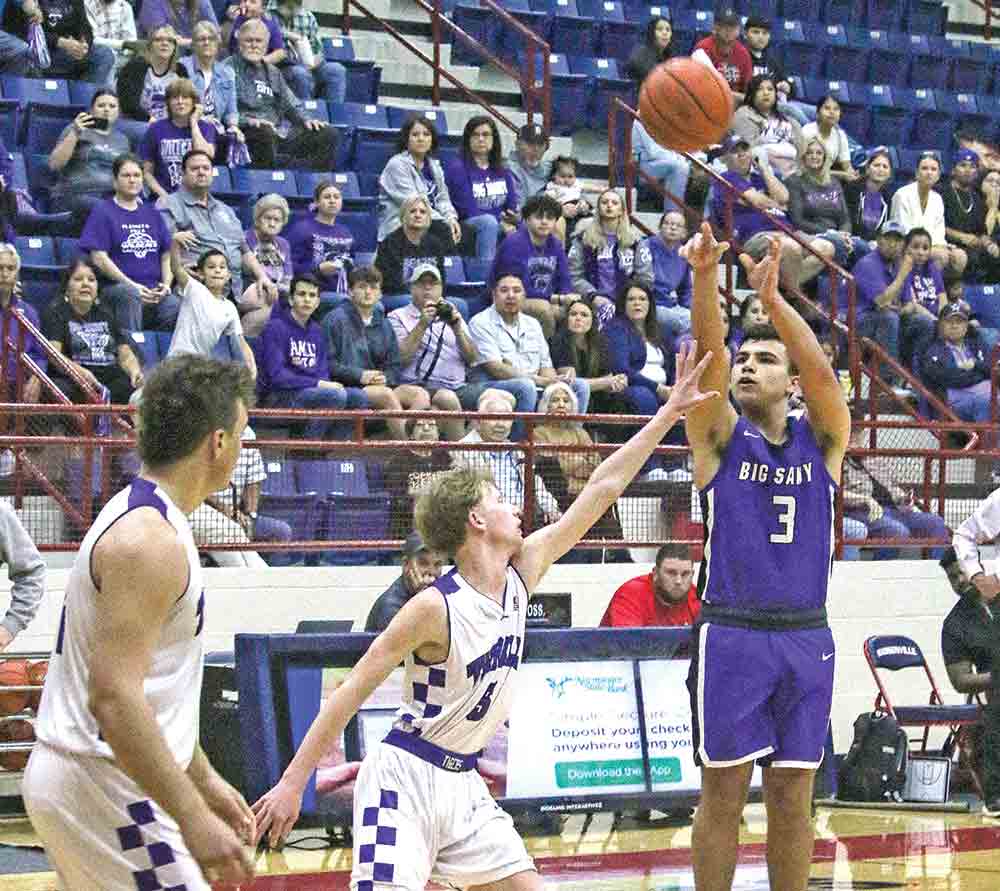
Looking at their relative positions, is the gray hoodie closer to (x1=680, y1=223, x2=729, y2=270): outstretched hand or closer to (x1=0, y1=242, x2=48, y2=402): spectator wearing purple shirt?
(x1=0, y1=242, x2=48, y2=402): spectator wearing purple shirt

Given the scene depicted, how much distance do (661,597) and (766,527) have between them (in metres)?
4.59

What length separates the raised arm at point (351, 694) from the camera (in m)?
5.15

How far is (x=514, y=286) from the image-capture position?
1336 centimetres

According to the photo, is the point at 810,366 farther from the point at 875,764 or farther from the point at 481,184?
the point at 481,184

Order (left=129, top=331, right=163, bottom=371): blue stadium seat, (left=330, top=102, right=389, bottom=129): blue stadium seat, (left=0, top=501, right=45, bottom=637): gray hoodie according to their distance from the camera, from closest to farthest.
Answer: (left=0, top=501, right=45, bottom=637): gray hoodie → (left=129, top=331, right=163, bottom=371): blue stadium seat → (left=330, top=102, right=389, bottom=129): blue stadium seat

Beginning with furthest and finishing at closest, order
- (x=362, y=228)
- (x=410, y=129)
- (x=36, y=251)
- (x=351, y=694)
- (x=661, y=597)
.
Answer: (x=410, y=129)
(x=362, y=228)
(x=36, y=251)
(x=661, y=597)
(x=351, y=694)

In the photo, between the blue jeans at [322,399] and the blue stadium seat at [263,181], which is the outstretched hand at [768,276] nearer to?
the blue jeans at [322,399]

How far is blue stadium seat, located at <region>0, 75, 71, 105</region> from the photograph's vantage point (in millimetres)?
13836

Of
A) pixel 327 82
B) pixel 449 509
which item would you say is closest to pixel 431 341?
pixel 327 82

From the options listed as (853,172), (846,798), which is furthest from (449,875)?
(853,172)

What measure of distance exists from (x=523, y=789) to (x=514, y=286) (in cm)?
451

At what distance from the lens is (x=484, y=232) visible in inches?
588

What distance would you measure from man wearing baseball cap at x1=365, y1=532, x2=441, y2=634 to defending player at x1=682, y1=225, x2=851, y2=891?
136 inches

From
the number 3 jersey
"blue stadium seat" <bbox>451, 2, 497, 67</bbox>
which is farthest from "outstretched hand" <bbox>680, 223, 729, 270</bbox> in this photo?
"blue stadium seat" <bbox>451, 2, 497, 67</bbox>
